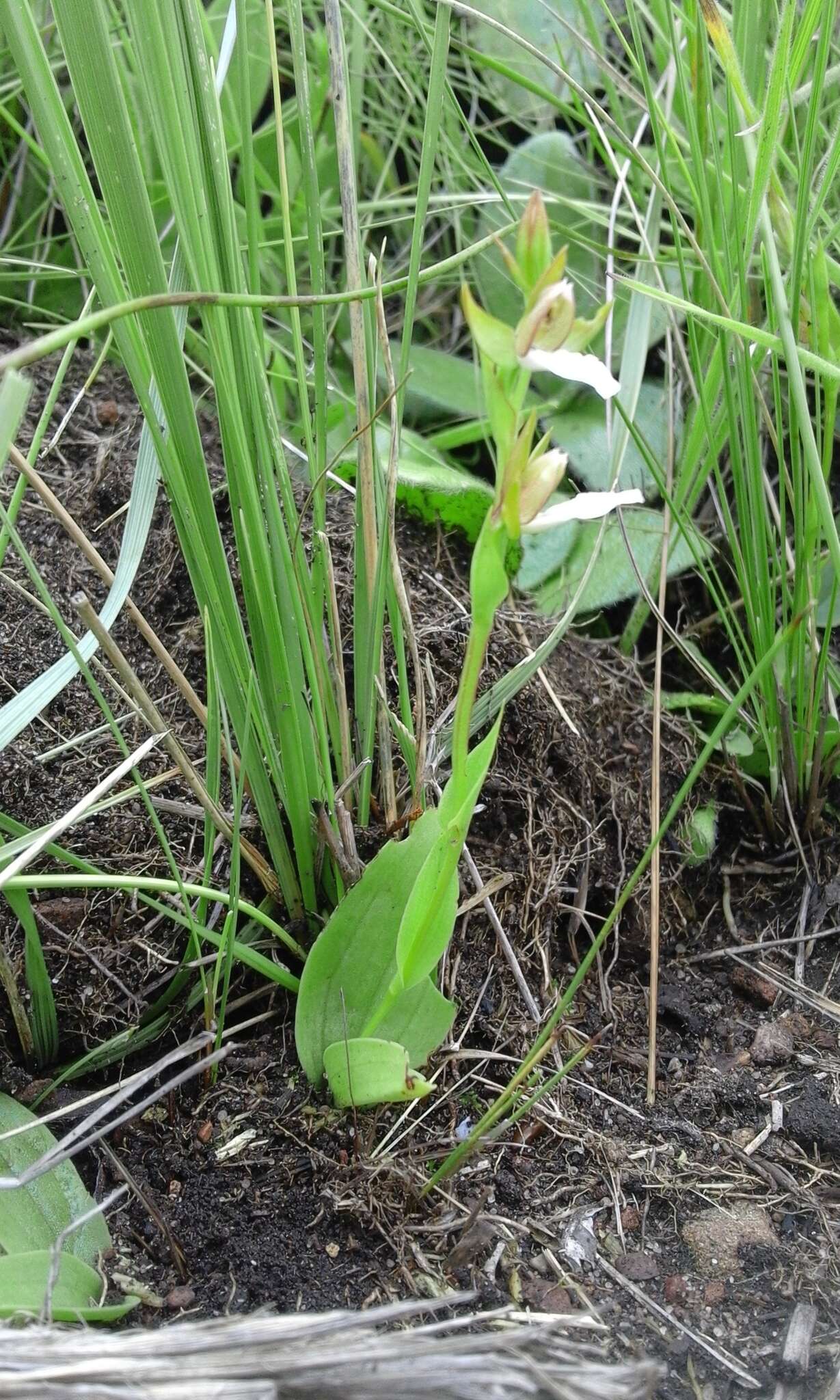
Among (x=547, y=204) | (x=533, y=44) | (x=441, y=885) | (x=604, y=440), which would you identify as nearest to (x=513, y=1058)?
(x=441, y=885)

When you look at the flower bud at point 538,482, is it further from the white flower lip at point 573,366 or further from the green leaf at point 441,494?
the green leaf at point 441,494

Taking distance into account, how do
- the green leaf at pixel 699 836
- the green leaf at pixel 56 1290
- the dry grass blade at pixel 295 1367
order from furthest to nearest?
the green leaf at pixel 699 836 < the green leaf at pixel 56 1290 < the dry grass blade at pixel 295 1367

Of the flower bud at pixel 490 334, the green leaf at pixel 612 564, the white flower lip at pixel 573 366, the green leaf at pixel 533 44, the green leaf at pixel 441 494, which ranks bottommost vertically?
the green leaf at pixel 612 564

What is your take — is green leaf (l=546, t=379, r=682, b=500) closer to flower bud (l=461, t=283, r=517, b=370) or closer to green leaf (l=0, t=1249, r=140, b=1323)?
flower bud (l=461, t=283, r=517, b=370)

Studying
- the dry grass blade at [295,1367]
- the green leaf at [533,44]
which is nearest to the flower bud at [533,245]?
the dry grass blade at [295,1367]

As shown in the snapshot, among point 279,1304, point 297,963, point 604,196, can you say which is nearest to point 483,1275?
point 279,1304

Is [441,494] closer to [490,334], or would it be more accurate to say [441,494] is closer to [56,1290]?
[490,334]

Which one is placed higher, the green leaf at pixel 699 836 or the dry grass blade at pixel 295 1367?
the dry grass blade at pixel 295 1367
